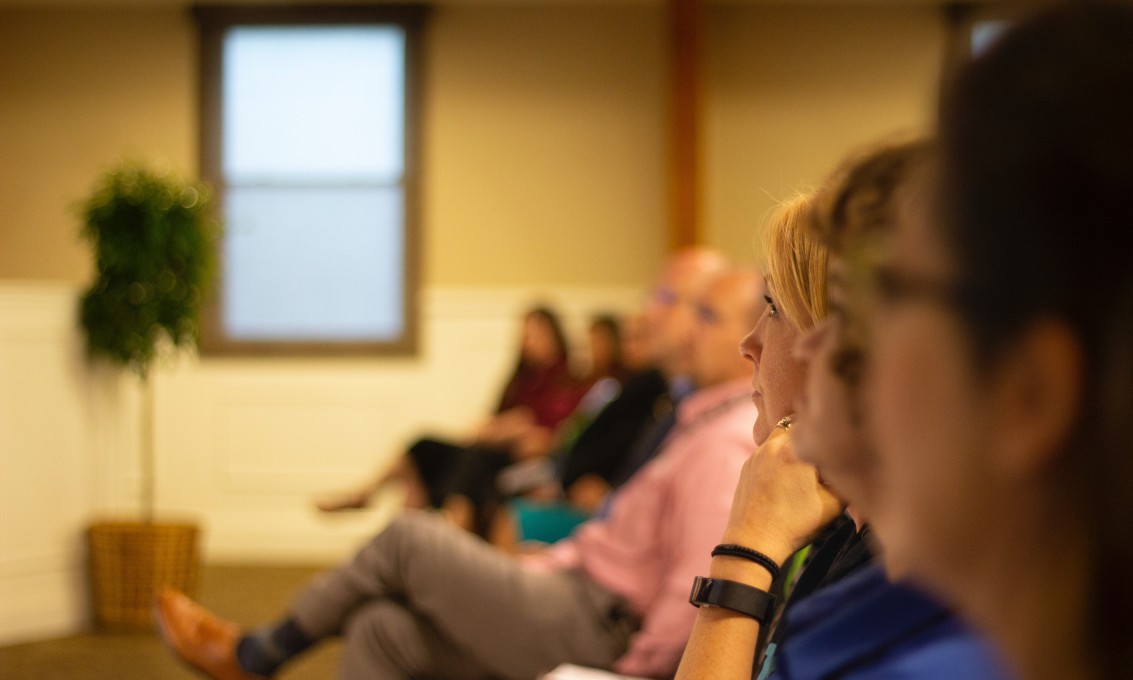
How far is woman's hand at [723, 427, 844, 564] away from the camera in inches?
45.6

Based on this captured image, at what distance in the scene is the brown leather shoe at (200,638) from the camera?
8.69 feet

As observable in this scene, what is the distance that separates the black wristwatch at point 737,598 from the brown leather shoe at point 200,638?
175 cm

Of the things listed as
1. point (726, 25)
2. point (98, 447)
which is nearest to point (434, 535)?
point (98, 447)

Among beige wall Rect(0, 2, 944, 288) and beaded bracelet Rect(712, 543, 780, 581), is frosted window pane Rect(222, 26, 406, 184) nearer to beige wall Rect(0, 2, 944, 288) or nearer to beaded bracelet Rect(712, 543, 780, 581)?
beige wall Rect(0, 2, 944, 288)

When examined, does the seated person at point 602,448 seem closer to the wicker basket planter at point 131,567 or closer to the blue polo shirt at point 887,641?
the wicker basket planter at point 131,567

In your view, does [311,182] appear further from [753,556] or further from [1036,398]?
[1036,398]

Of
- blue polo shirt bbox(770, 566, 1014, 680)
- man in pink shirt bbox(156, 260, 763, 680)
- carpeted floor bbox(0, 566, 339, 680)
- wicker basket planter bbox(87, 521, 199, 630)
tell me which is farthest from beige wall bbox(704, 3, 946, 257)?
blue polo shirt bbox(770, 566, 1014, 680)

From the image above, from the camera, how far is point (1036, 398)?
1.33 feet

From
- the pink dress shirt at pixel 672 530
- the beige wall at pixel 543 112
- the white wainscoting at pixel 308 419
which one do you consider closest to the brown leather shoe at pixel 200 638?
the pink dress shirt at pixel 672 530

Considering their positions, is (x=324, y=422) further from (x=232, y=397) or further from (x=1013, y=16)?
(x=1013, y=16)

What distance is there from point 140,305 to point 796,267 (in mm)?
3712

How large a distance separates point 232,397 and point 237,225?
3.04 ft

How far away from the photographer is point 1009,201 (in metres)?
0.41

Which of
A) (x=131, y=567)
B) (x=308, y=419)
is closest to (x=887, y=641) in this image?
(x=131, y=567)
